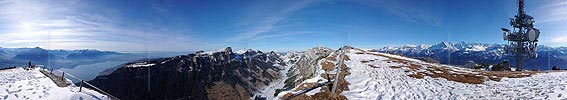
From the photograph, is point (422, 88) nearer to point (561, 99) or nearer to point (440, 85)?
point (440, 85)

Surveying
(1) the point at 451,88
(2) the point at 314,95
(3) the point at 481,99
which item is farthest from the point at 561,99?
(2) the point at 314,95

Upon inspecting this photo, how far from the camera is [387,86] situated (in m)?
22.7

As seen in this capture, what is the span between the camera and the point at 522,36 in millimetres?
57312

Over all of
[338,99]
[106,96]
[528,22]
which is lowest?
[106,96]

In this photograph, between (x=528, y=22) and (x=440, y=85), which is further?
(x=528, y=22)

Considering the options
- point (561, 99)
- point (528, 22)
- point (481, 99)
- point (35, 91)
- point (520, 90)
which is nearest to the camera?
point (561, 99)

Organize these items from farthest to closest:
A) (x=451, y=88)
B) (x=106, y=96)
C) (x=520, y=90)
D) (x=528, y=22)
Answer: (x=528, y=22) < (x=106, y=96) < (x=451, y=88) < (x=520, y=90)

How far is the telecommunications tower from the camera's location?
5603cm

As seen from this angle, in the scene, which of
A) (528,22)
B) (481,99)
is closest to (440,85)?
(481,99)

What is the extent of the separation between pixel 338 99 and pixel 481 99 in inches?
317

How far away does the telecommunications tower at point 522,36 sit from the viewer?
56.0 m

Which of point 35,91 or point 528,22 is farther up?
point 528,22

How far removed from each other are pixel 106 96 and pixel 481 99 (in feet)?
106

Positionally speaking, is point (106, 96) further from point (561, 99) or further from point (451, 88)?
point (561, 99)
